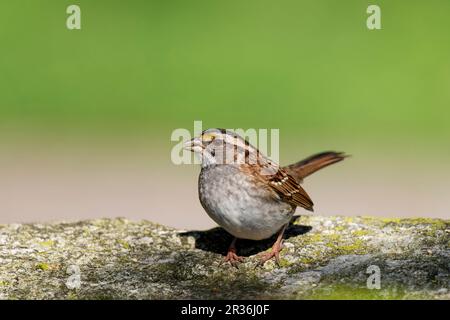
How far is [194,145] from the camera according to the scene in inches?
236

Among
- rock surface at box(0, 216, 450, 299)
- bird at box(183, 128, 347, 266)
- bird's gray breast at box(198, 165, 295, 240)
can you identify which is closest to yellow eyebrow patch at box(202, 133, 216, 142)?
bird at box(183, 128, 347, 266)

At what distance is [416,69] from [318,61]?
5.54 ft

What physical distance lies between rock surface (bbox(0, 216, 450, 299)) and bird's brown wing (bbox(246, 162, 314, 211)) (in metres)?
0.23

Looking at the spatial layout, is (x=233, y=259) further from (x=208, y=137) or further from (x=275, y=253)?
(x=208, y=137)

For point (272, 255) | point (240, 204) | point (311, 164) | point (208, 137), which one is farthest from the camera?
point (311, 164)

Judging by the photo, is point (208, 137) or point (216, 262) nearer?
point (216, 262)

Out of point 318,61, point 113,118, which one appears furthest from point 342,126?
point 113,118

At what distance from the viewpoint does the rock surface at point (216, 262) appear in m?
4.98

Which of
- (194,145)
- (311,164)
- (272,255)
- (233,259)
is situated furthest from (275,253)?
(311,164)

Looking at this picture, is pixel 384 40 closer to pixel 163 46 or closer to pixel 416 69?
pixel 416 69

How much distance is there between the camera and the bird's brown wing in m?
5.90

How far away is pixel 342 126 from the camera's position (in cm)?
1315

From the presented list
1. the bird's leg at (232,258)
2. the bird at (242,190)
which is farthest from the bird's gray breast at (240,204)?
the bird's leg at (232,258)

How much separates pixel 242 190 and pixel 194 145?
0.55 metres
